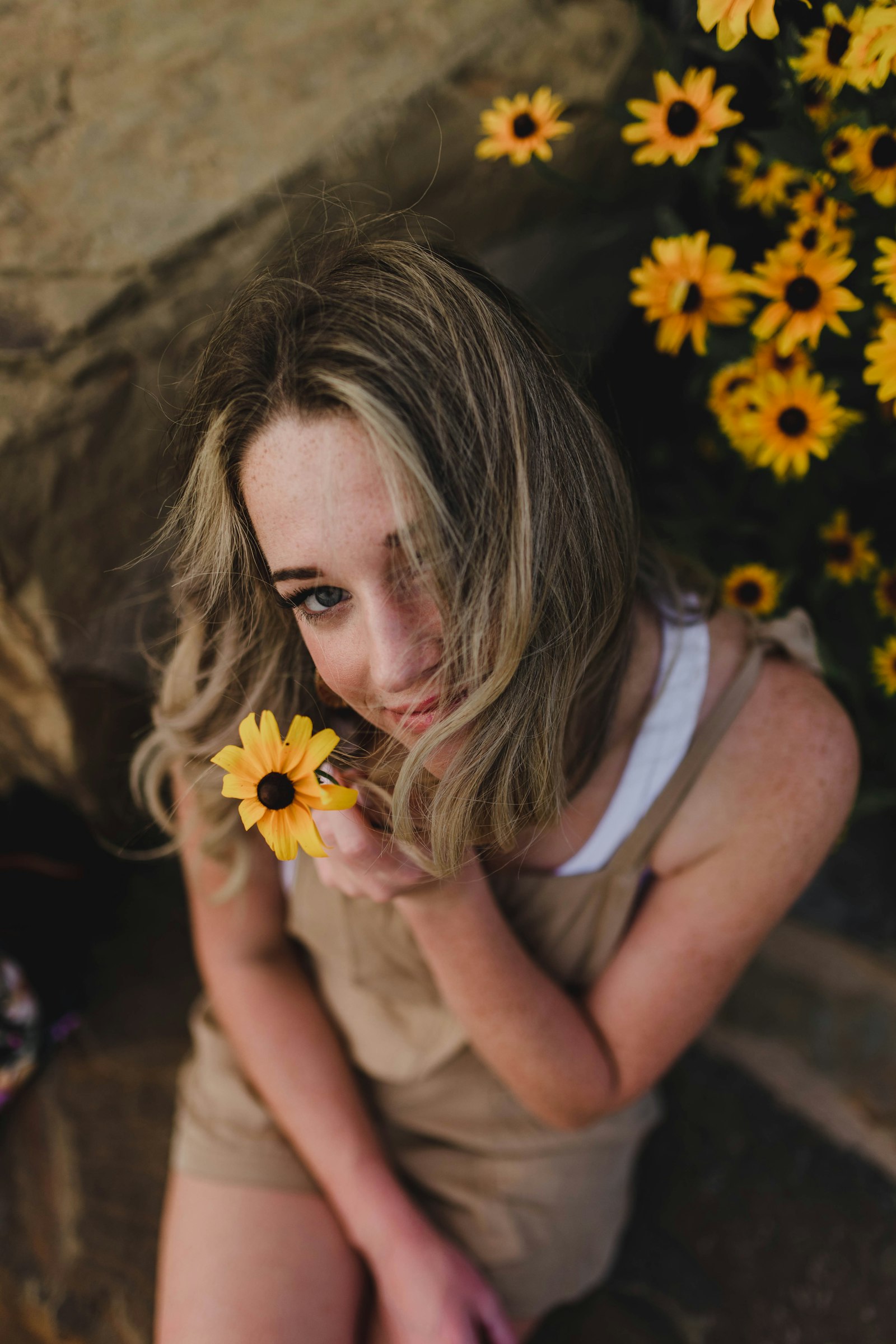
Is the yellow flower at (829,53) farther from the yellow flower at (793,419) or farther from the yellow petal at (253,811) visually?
the yellow petal at (253,811)

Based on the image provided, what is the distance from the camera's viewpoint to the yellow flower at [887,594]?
3.96 feet

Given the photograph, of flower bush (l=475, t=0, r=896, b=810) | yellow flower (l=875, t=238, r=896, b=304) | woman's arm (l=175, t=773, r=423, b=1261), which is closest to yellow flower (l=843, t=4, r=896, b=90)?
flower bush (l=475, t=0, r=896, b=810)

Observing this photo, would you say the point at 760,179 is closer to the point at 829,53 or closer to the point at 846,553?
the point at 829,53

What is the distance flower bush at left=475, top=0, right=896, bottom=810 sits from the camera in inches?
36.8

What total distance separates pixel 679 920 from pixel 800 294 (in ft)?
2.34

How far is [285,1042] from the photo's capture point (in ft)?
3.91

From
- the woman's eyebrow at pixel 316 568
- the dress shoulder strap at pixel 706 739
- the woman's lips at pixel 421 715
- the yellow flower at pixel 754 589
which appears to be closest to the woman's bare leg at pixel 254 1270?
the dress shoulder strap at pixel 706 739

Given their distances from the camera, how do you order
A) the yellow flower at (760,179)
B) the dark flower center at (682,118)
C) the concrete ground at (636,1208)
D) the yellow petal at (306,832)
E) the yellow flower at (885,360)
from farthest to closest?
the concrete ground at (636,1208), the yellow flower at (760,179), the dark flower center at (682,118), the yellow flower at (885,360), the yellow petal at (306,832)

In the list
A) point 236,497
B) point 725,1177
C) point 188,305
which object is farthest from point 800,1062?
point 188,305

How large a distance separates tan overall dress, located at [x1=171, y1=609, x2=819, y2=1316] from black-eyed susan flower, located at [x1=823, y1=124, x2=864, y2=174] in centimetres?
49

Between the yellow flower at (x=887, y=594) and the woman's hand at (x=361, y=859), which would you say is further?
the yellow flower at (x=887, y=594)

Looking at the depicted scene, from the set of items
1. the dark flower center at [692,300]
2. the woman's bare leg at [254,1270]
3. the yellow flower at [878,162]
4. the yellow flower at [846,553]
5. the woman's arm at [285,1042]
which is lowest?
the woman's bare leg at [254,1270]

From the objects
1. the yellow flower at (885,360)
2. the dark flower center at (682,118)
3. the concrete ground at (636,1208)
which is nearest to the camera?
the yellow flower at (885,360)

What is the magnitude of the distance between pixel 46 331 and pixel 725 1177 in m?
1.66
